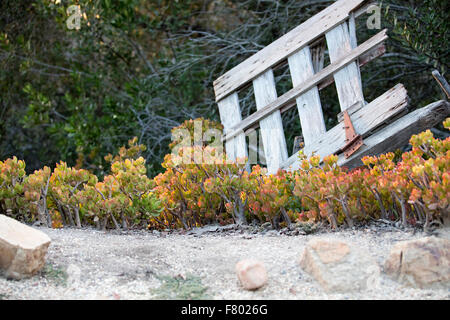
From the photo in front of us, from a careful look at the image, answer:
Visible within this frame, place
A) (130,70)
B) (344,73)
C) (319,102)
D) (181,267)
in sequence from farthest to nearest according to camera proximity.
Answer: (130,70) < (319,102) < (344,73) < (181,267)

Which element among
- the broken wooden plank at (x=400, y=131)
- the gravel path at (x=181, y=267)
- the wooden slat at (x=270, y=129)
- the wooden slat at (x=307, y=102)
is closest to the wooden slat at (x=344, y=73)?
the wooden slat at (x=307, y=102)

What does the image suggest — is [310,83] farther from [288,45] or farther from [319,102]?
[288,45]

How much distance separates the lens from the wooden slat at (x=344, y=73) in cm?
389

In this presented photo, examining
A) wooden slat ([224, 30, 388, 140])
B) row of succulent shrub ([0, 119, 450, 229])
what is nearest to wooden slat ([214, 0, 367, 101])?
wooden slat ([224, 30, 388, 140])

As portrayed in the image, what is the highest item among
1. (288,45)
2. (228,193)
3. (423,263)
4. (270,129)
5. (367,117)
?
(288,45)

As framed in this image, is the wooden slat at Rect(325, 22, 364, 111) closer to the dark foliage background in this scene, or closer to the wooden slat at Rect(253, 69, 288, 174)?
the wooden slat at Rect(253, 69, 288, 174)

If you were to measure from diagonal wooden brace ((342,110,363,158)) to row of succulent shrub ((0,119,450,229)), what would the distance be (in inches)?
5.8

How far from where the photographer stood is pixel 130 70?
22.4 ft

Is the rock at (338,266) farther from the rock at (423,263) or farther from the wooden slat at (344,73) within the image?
the wooden slat at (344,73)

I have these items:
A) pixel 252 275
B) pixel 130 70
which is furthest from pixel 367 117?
pixel 130 70

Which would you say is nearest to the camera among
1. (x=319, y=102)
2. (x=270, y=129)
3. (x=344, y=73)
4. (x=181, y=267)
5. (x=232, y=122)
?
(x=181, y=267)

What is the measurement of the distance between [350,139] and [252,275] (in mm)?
1635

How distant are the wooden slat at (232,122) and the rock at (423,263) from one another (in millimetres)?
1968

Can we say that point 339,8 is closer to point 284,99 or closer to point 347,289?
point 284,99
